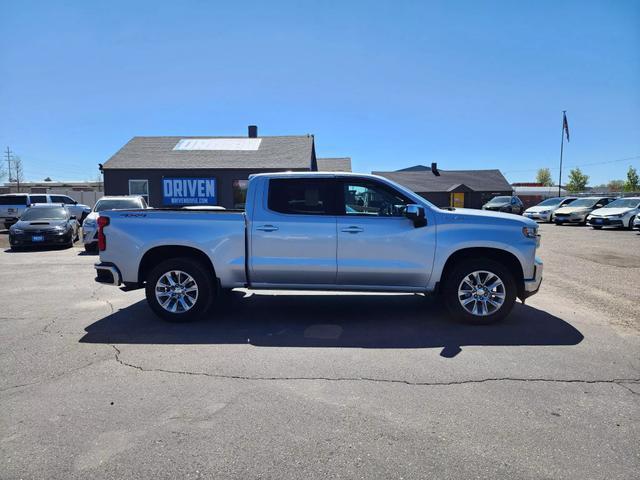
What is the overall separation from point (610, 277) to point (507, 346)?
5.42 meters

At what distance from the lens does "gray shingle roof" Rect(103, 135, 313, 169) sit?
Result: 26.4 metres

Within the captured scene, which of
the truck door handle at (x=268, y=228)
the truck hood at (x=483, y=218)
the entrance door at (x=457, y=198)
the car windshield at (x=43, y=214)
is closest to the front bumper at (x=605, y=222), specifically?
the truck hood at (x=483, y=218)

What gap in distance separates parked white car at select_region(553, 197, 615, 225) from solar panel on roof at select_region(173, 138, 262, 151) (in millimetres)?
18873

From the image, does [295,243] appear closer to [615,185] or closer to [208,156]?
[208,156]

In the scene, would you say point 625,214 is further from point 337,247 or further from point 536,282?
point 337,247

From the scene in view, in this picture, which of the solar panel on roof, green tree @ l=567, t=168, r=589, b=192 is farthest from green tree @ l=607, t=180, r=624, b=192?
the solar panel on roof

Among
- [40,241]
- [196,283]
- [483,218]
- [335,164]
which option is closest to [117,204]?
[40,241]

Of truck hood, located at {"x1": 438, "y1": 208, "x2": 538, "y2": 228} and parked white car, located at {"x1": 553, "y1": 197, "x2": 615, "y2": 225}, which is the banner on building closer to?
parked white car, located at {"x1": 553, "y1": 197, "x2": 615, "y2": 225}

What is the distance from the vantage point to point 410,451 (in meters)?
2.77

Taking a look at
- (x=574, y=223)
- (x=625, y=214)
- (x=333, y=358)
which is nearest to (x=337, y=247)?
(x=333, y=358)

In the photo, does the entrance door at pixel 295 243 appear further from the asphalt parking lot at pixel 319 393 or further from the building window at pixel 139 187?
the building window at pixel 139 187

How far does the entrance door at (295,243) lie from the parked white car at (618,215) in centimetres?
1965

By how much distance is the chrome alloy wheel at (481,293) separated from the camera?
5.43m

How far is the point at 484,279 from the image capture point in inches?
215
